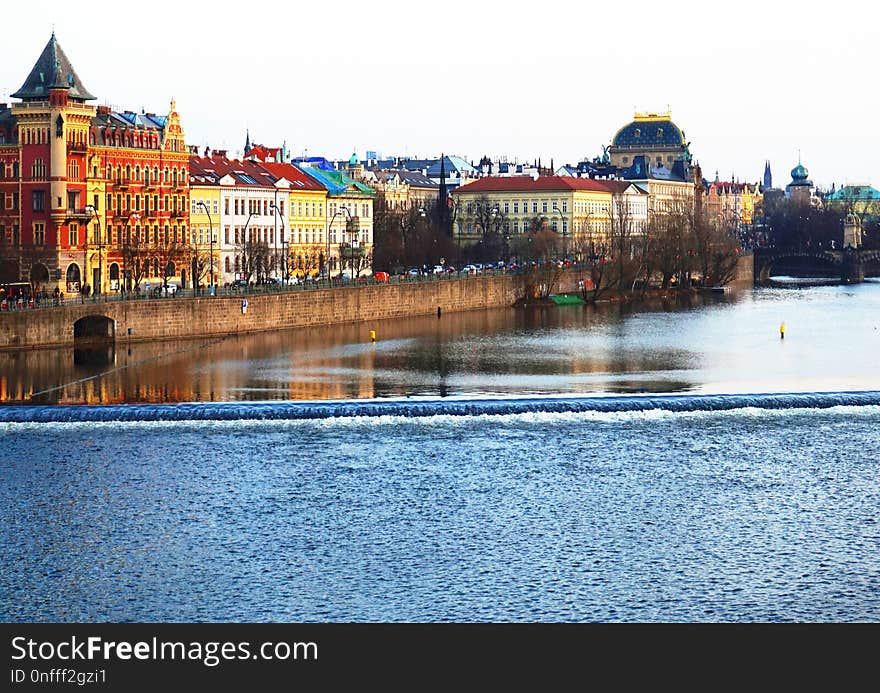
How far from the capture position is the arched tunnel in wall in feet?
175

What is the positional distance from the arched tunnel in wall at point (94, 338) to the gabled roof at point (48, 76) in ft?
38.4

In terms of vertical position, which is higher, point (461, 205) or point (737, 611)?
point (461, 205)

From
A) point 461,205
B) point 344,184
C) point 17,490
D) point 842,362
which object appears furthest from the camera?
point 461,205

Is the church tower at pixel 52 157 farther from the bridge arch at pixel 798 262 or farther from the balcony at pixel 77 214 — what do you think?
the bridge arch at pixel 798 262

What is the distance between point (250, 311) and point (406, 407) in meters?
22.0

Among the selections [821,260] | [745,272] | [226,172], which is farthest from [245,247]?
[821,260]

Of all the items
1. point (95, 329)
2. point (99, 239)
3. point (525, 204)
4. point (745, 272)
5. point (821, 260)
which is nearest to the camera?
point (95, 329)

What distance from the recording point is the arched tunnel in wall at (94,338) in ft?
175

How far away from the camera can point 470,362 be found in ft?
176

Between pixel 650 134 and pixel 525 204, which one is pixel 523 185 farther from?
pixel 650 134

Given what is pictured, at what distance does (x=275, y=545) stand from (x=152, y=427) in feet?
38.8
